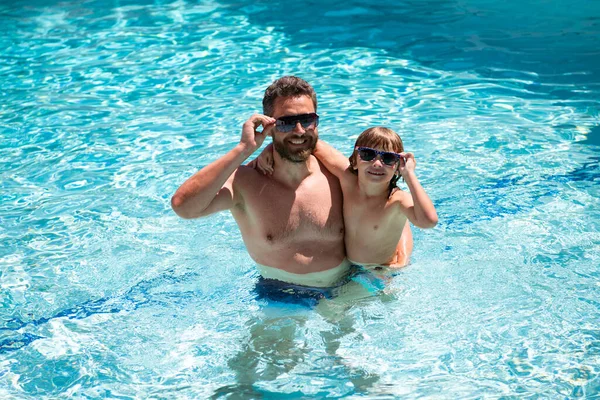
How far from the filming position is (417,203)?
4.01 m

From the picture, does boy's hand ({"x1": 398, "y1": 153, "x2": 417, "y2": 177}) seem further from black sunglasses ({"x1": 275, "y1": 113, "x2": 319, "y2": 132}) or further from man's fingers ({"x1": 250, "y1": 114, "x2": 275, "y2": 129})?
man's fingers ({"x1": 250, "y1": 114, "x2": 275, "y2": 129})

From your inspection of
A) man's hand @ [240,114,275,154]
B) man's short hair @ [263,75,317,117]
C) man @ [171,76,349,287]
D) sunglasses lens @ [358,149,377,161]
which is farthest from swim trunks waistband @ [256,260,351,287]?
man's short hair @ [263,75,317,117]

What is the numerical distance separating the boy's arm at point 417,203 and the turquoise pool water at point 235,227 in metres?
0.51

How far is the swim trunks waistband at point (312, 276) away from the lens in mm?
4266

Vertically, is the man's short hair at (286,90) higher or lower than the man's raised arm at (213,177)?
higher

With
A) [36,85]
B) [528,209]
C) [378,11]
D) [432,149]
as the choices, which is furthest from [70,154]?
[378,11]

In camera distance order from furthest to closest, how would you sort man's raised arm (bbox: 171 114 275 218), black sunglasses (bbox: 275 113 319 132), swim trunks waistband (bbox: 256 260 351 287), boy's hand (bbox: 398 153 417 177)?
swim trunks waistband (bbox: 256 260 351 287) < boy's hand (bbox: 398 153 417 177) < black sunglasses (bbox: 275 113 319 132) < man's raised arm (bbox: 171 114 275 218)

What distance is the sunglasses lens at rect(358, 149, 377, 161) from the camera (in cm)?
410

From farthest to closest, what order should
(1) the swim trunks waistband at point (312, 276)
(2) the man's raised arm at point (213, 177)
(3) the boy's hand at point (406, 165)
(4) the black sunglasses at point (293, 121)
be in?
(1) the swim trunks waistband at point (312, 276)
(3) the boy's hand at point (406, 165)
(4) the black sunglasses at point (293, 121)
(2) the man's raised arm at point (213, 177)

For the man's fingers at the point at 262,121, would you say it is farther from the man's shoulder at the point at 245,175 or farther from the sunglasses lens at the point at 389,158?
the sunglasses lens at the point at 389,158

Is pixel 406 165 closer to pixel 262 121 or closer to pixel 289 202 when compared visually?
Answer: pixel 289 202

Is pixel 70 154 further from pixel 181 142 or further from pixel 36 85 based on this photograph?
pixel 36 85

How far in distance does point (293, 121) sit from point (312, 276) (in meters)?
0.90

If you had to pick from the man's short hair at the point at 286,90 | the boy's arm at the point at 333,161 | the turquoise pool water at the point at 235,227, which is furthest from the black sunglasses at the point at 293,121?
the turquoise pool water at the point at 235,227
